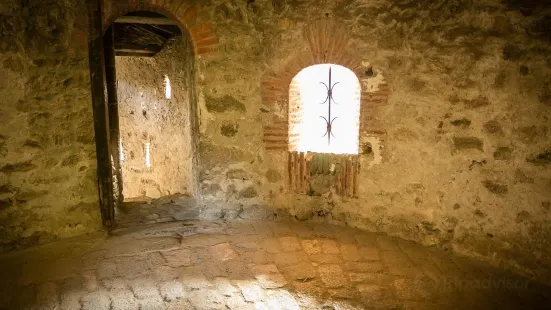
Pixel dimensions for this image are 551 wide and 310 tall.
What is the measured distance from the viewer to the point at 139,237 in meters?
4.18

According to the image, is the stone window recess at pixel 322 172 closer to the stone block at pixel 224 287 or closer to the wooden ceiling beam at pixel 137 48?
the stone block at pixel 224 287

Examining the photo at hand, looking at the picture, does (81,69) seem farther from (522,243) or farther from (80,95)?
(522,243)

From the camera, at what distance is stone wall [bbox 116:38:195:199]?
22.9ft

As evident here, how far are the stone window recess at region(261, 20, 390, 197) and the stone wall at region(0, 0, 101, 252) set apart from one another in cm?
191

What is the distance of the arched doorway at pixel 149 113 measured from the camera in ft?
18.0

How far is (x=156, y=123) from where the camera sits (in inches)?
310

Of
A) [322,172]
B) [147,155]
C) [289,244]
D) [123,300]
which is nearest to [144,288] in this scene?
[123,300]

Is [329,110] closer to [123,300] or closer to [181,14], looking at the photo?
[181,14]

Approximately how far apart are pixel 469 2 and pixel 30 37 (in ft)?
13.0

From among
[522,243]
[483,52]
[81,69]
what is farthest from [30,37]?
[522,243]

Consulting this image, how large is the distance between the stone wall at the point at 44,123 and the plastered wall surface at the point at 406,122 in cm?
2

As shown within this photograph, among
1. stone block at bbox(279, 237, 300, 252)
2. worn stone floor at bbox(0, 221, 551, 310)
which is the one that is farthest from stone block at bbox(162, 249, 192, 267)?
stone block at bbox(279, 237, 300, 252)

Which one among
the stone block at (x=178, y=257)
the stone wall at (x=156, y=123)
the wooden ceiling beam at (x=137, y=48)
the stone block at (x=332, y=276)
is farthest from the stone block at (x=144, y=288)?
the wooden ceiling beam at (x=137, y=48)

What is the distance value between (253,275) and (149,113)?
18.1ft
